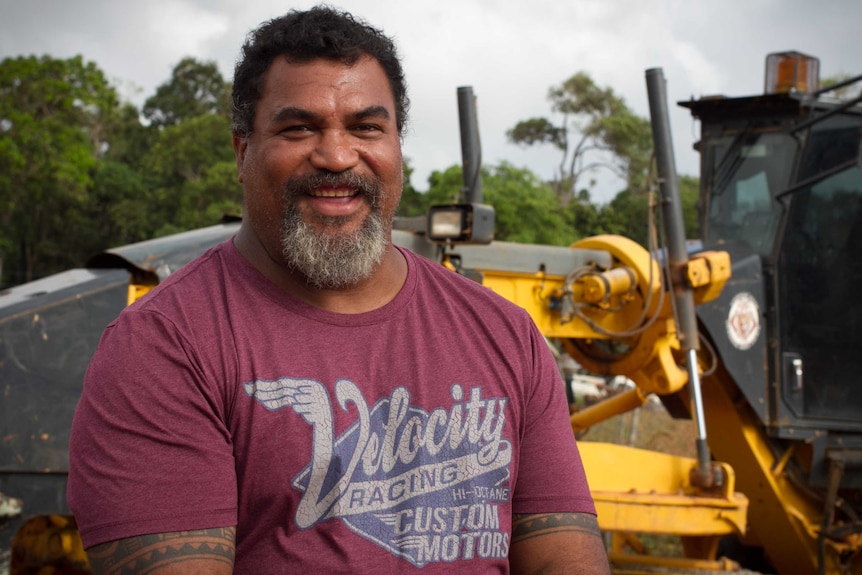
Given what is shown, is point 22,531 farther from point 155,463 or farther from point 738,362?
point 738,362

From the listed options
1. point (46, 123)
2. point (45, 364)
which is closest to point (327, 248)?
point (45, 364)

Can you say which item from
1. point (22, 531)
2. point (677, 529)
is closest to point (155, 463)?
point (22, 531)

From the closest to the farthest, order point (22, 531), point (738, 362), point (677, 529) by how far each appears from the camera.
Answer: point (22, 531) → point (677, 529) → point (738, 362)

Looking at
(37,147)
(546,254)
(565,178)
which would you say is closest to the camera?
(546,254)

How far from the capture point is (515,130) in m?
29.7

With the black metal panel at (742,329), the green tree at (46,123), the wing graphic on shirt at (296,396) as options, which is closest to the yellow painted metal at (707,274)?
the black metal panel at (742,329)

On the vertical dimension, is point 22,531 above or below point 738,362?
below

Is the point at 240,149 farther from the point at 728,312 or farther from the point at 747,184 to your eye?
the point at 747,184

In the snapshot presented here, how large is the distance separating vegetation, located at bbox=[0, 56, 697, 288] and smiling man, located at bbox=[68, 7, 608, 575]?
1496 centimetres

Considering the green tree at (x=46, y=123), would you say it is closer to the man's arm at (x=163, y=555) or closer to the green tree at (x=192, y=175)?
the green tree at (x=192, y=175)

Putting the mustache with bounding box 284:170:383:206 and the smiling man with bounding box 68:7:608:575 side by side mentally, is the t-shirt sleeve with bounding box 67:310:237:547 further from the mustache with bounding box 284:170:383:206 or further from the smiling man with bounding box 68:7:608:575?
the mustache with bounding box 284:170:383:206

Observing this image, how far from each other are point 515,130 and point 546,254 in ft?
82.3

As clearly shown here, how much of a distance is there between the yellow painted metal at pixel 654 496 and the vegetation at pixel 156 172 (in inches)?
485

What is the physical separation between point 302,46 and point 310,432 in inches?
28.8
